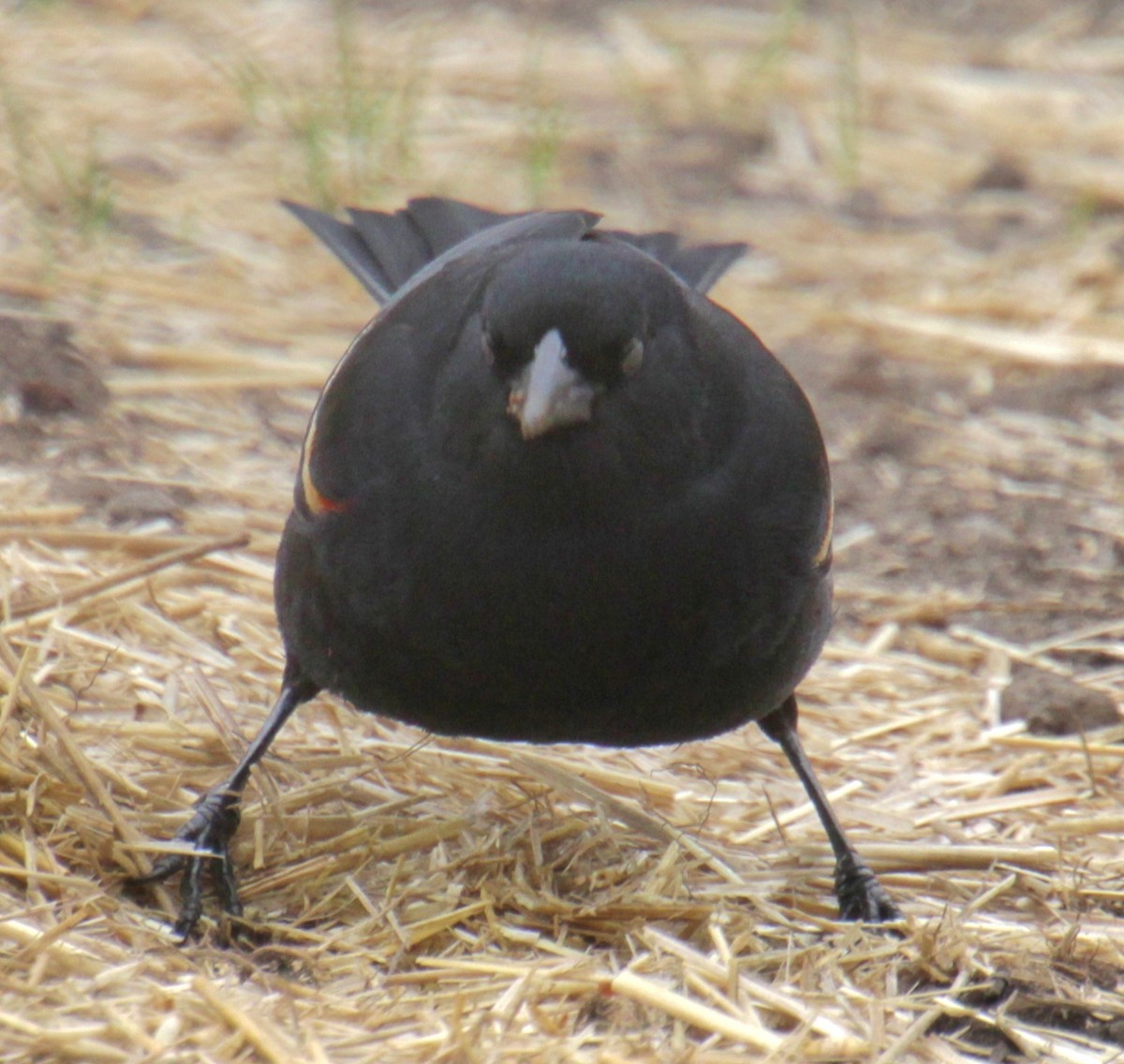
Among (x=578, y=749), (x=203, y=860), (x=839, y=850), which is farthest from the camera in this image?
(x=578, y=749)

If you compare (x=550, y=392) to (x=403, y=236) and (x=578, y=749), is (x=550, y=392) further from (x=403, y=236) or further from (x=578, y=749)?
(x=403, y=236)

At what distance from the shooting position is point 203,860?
12.5 ft

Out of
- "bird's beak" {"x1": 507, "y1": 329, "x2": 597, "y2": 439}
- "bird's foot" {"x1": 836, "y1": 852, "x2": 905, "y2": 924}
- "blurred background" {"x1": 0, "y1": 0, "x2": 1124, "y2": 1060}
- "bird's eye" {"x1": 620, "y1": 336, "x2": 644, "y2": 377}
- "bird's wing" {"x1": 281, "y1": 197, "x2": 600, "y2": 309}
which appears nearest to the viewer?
"bird's beak" {"x1": 507, "y1": 329, "x2": 597, "y2": 439}

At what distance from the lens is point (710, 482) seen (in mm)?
3547

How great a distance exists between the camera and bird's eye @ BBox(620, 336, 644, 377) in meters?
3.30

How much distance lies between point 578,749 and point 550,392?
158 centimetres

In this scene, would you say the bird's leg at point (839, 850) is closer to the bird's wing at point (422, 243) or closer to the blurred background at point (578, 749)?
the blurred background at point (578, 749)

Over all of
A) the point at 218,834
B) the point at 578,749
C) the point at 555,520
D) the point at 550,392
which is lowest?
the point at 578,749

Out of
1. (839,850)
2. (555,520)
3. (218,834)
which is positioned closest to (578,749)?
(839,850)

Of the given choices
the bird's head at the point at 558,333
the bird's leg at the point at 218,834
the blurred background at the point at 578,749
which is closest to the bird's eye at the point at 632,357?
the bird's head at the point at 558,333

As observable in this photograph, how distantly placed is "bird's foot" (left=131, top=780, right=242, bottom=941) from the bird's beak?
1.09m

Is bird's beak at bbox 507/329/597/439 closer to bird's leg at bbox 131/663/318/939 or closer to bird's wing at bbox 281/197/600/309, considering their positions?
bird's leg at bbox 131/663/318/939

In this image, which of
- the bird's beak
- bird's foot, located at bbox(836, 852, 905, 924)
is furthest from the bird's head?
bird's foot, located at bbox(836, 852, 905, 924)

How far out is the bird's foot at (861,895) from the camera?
387 cm
